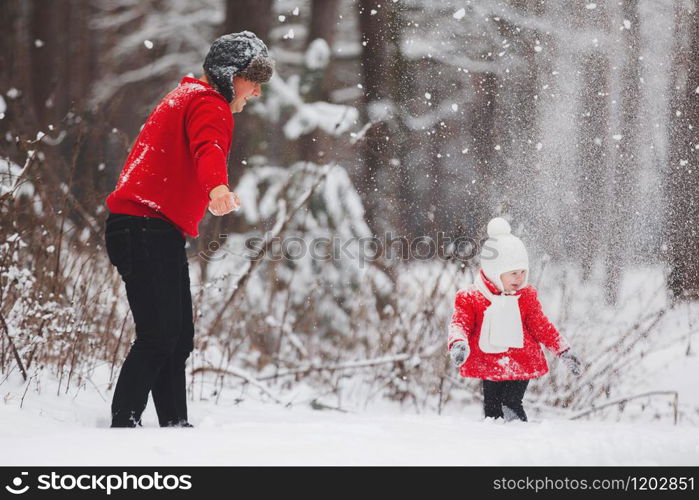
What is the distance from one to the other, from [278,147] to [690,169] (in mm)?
3496

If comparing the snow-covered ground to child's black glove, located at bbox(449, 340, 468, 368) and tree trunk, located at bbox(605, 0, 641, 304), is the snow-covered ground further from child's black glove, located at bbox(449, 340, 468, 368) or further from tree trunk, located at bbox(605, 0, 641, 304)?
tree trunk, located at bbox(605, 0, 641, 304)

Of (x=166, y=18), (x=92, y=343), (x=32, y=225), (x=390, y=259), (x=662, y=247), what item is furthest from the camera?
(x=166, y=18)

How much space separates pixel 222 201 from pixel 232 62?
0.56 metres

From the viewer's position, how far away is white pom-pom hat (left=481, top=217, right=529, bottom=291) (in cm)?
287

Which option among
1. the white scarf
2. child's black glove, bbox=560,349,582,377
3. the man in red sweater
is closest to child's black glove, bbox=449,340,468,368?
the white scarf

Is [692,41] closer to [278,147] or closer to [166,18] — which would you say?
[278,147]

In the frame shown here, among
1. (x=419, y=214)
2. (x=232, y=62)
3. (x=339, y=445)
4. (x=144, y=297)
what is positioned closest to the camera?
(x=339, y=445)

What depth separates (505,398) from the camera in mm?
2889

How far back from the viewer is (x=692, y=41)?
460cm

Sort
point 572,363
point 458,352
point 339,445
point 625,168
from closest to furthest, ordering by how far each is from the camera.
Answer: point 339,445 < point 458,352 < point 572,363 < point 625,168

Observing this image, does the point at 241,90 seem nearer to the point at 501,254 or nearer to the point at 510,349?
→ the point at 501,254

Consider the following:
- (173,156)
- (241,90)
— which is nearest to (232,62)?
(241,90)

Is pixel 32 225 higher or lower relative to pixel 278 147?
lower
